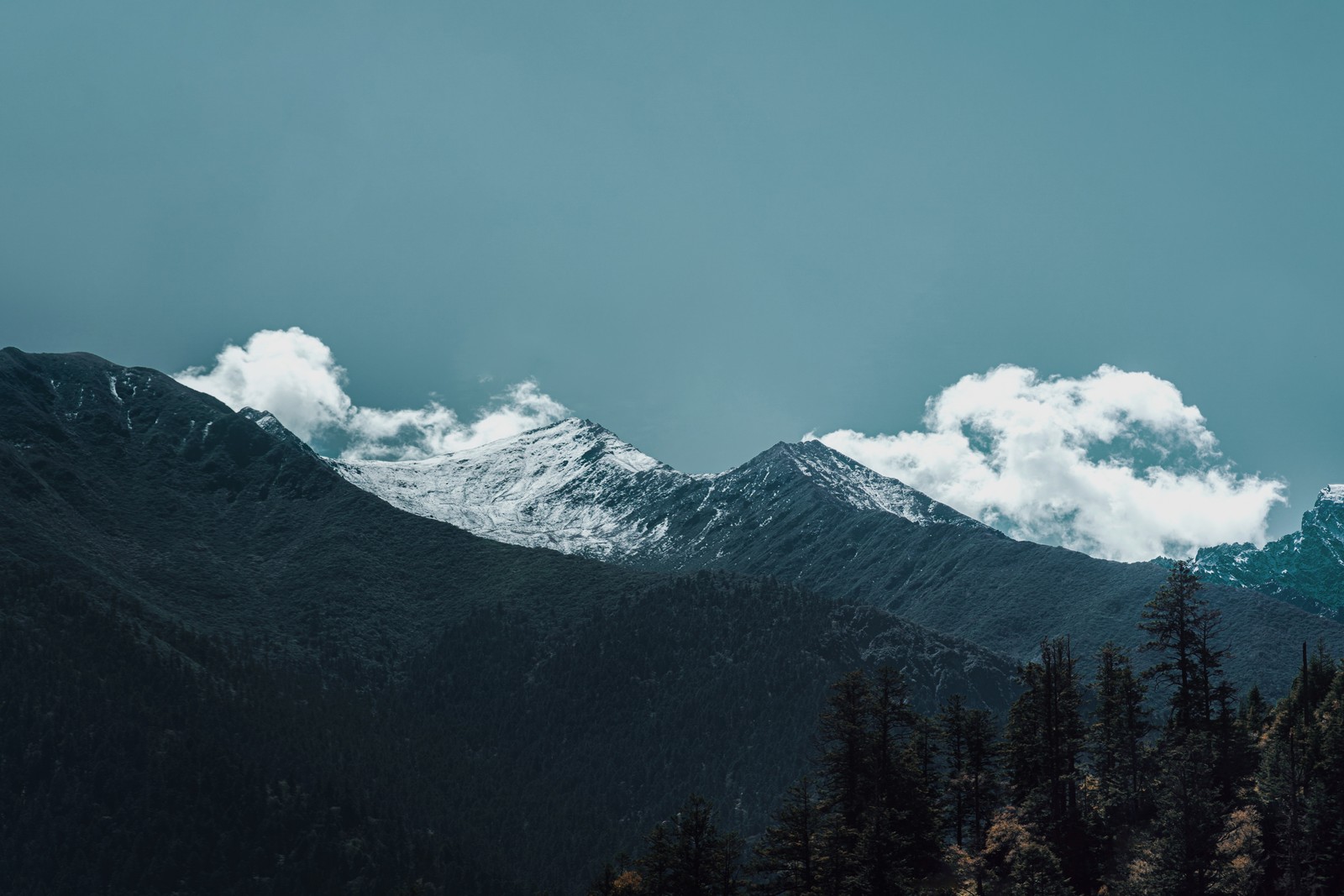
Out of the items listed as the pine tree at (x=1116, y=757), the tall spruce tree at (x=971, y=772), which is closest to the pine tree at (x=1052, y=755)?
the pine tree at (x=1116, y=757)

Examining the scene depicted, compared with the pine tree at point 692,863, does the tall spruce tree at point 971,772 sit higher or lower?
higher

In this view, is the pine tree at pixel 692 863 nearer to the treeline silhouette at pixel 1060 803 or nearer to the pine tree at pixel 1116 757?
the treeline silhouette at pixel 1060 803

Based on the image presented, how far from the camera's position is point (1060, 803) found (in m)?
63.6

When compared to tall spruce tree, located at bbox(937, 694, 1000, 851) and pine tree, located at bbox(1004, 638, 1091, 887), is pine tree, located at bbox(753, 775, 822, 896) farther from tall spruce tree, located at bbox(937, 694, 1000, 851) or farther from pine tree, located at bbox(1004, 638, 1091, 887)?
pine tree, located at bbox(1004, 638, 1091, 887)

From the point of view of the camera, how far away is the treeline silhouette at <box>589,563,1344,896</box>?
5359 centimetres

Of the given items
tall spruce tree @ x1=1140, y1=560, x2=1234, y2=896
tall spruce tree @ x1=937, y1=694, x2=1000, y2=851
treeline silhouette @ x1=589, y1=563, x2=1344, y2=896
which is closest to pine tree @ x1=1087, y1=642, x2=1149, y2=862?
treeline silhouette @ x1=589, y1=563, x2=1344, y2=896

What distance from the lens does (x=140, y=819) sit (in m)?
192

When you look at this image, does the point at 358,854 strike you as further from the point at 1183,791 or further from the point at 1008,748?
the point at 1183,791

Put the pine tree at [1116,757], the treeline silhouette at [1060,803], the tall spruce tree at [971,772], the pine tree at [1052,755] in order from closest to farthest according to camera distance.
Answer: the treeline silhouette at [1060,803] → the pine tree at [1052,755] → the pine tree at [1116,757] → the tall spruce tree at [971,772]

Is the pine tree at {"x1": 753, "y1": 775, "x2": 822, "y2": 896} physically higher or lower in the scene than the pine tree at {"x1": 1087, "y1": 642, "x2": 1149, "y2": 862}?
lower

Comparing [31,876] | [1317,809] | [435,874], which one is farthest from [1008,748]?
[31,876]

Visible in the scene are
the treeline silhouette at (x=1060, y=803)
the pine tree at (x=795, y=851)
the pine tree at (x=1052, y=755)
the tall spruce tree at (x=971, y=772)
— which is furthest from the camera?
the tall spruce tree at (x=971, y=772)

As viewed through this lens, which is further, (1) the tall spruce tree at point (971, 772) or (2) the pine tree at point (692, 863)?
(1) the tall spruce tree at point (971, 772)

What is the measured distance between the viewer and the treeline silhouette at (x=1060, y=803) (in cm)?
5359
